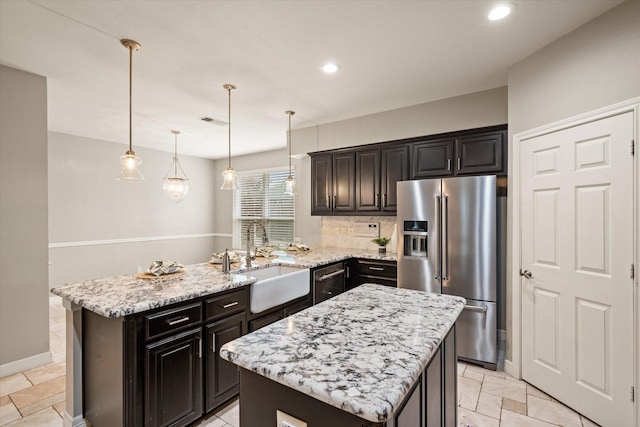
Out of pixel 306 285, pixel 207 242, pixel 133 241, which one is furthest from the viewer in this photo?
pixel 207 242

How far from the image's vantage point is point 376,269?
375cm

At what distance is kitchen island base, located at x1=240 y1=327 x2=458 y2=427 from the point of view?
920 millimetres

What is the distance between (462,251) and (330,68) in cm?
215

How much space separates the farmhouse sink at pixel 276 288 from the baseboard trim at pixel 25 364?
2110 millimetres

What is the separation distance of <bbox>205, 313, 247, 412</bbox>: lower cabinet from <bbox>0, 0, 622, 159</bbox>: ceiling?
2.08 m

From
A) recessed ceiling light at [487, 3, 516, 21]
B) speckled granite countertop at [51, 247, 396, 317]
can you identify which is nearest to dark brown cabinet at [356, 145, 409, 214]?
recessed ceiling light at [487, 3, 516, 21]

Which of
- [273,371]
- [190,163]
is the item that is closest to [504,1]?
[273,371]

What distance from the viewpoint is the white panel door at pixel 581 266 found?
2021 millimetres

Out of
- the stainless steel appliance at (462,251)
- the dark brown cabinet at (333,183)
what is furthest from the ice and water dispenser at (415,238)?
the dark brown cabinet at (333,183)

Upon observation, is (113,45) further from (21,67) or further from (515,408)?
(515,408)

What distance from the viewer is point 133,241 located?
584 cm

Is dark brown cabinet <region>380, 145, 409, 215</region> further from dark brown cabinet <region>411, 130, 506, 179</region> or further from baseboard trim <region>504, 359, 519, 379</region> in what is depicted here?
baseboard trim <region>504, 359, 519, 379</region>

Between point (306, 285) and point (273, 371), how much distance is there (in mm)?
2080

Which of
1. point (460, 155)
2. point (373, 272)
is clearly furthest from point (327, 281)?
point (460, 155)
